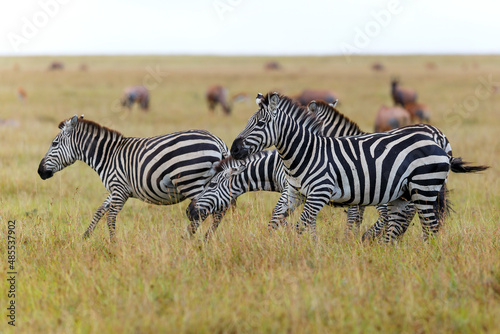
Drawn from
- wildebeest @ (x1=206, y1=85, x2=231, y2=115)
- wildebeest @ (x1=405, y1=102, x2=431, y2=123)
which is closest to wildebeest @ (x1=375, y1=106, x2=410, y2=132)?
wildebeest @ (x1=405, y1=102, x2=431, y2=123)

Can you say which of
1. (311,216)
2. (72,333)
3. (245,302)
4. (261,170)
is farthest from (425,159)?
(72,333)

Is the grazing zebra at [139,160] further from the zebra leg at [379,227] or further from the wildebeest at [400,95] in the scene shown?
the wildebeest at [400,95]

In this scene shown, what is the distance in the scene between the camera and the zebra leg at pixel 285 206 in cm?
615

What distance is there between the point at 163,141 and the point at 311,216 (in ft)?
7.26

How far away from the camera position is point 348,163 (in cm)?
572

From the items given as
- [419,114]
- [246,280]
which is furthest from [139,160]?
[419,114]

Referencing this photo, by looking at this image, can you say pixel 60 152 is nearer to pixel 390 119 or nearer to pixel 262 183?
pixel 262 183

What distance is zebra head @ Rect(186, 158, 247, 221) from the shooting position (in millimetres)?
6457

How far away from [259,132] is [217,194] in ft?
4.46

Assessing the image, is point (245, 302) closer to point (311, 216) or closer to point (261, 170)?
point (311, 216)

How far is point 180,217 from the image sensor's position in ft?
24.8

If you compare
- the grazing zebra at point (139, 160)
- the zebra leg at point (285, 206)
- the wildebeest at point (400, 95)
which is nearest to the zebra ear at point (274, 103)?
the zebra leg at point (285, 206)

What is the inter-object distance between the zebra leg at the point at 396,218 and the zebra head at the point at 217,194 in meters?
1.90

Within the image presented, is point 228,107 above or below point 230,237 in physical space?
above
